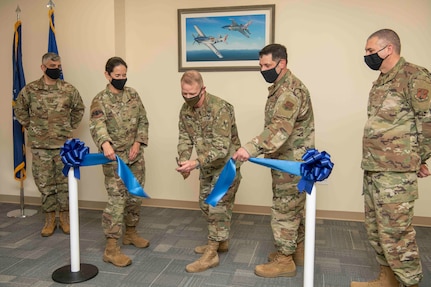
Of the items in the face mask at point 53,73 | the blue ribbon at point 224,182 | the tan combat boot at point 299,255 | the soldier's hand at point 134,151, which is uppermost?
the face mask at point 53,73

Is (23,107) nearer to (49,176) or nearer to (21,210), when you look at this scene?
(49,176)

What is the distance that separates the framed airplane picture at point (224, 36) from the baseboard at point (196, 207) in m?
1.59

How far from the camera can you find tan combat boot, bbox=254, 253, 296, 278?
3.00m

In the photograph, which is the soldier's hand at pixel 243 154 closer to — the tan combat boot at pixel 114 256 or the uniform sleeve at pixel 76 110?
the tan combat boot at pixel 114 256

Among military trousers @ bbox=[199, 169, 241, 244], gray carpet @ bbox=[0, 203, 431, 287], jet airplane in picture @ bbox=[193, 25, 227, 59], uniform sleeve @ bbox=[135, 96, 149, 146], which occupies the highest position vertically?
jet airplane in picture @ bbox=[193, 25, 227, 59]

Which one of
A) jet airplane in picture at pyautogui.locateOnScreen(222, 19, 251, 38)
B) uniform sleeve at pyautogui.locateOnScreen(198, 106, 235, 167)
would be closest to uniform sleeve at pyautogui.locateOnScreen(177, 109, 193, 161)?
uniform sleeve at pyautogui.locateOnScreen(198, 106, 235, 167)

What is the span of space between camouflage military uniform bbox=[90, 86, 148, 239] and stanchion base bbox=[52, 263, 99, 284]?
296 mm

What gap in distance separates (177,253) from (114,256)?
0.54 meters

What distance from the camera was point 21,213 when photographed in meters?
4.57

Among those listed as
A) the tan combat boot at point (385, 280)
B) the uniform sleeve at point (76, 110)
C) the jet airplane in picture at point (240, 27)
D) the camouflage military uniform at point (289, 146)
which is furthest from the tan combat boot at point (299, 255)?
the uniform sleeve at point (76, 110)

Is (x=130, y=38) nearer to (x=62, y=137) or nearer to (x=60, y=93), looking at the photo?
(x=60, y=93)

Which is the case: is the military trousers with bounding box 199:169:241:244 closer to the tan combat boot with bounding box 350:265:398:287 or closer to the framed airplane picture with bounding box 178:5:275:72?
the tan combat boot with bounding box 350:265:398:287

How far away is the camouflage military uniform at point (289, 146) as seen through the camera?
2795 mm

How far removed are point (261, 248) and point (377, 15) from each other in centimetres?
263
